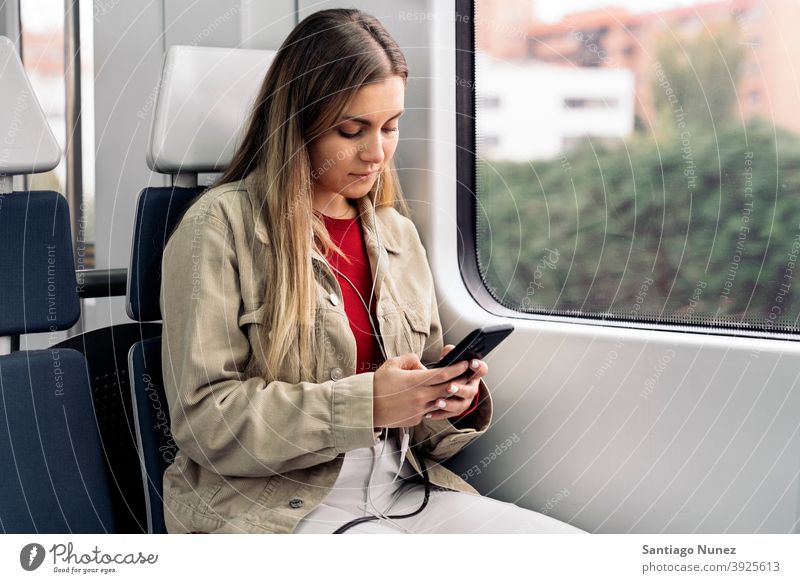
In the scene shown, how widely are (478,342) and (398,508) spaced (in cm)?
37

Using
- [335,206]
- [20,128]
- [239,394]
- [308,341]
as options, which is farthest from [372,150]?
[20,128]

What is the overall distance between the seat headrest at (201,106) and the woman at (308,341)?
105 mm

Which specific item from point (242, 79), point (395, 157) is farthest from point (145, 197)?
point (395, 157)

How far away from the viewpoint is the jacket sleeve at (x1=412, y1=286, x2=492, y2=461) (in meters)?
1.45

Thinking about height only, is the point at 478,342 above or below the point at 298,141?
below

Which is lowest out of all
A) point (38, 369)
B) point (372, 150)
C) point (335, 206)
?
point (38, 369)

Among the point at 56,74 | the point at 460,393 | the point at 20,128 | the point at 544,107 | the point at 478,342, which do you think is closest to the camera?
the point at 478,342

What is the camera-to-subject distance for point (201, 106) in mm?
1467

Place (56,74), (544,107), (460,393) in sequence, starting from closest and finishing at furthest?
(460,393) < (544,107) < (56,74)

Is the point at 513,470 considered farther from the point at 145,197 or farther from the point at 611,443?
the point at 145,197

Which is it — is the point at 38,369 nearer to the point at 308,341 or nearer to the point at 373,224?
the point at 308,341

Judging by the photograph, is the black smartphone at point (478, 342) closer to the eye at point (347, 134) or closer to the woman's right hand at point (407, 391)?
the woman's right hand at point (407, 391)

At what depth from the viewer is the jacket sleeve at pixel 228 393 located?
4.13 ft
